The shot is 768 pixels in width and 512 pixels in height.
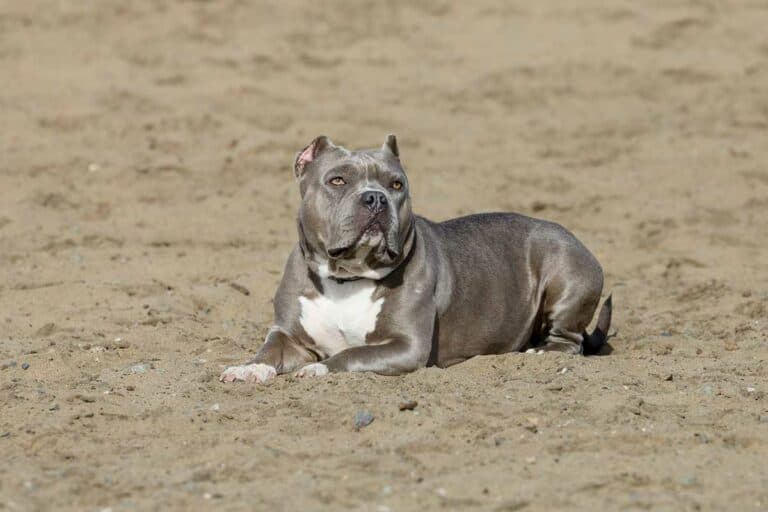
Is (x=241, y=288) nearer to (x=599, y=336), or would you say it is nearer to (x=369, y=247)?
(x=369, y=247)

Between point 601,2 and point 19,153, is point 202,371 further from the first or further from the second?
point 601,2

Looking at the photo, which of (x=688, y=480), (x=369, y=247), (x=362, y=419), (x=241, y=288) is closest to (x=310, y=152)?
(x=369, y=247)

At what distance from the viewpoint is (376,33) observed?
13641mm

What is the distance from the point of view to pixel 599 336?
7492 millimetres

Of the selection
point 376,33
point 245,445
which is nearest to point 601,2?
point 376,33

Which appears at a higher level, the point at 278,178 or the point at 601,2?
the point at 601,2

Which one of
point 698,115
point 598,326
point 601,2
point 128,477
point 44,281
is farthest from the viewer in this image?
point 601,2

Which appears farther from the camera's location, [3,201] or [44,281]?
[3,201]

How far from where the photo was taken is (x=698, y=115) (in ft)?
39.4

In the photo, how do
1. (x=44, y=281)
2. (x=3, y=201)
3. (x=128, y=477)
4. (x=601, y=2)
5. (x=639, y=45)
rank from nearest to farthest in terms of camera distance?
(x=128, y=477) → (x=44, y=281) → (x=3, y=201) → (x=639, y=45) → (x=601, y=2)

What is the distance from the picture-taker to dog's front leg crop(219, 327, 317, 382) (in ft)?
20.4

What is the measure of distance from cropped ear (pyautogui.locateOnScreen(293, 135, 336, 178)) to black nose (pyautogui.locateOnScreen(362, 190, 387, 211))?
538mm

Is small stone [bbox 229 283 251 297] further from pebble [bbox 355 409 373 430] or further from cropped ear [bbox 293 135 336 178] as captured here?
pebble [bbox 355 409 373 430]

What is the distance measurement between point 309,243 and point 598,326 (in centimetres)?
186
